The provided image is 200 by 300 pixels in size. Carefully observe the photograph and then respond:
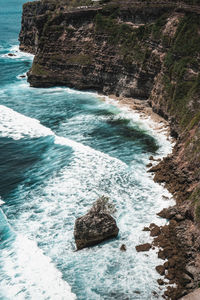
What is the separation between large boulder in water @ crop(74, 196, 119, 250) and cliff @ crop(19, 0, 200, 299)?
507 centimetres

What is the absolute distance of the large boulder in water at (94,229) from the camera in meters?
22.4

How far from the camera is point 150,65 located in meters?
49.5

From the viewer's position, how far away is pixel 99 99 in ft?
185

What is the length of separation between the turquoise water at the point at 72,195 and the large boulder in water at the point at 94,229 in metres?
0.56

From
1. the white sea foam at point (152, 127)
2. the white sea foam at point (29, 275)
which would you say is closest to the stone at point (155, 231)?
the white sea foam at point (29, 275)

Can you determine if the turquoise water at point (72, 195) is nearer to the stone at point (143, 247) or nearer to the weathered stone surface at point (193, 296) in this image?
the stone at point (143, 247)

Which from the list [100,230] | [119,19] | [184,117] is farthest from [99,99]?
Result: [100,230]

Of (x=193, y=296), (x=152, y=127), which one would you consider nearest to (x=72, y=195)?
(x=193, y=296)

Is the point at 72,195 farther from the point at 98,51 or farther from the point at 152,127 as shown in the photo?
the point at 98,51

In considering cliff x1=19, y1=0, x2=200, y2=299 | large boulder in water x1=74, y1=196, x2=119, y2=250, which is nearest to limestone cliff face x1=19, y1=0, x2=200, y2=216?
cliff x1=19, y1=0, x2=200, y2=299

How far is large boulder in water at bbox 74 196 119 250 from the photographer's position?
73.6 feet

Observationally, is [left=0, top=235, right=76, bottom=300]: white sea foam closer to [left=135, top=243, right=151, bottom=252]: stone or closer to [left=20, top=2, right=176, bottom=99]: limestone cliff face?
[left=135, top=243, right=151, bottom=252]: stone

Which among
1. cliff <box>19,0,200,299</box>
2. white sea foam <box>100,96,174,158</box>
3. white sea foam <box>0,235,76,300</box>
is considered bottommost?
white sea foam <box>0,235,76,300</box>

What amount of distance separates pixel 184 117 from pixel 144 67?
1680 cm
